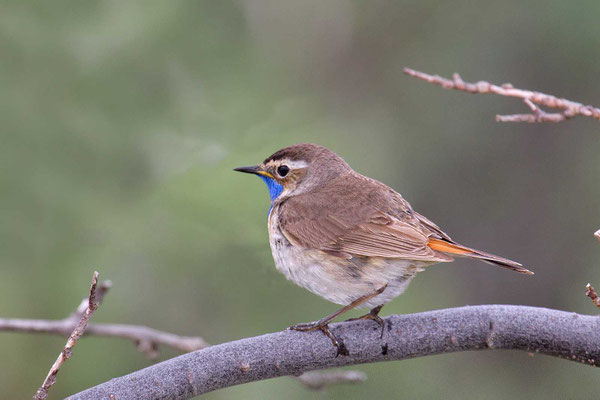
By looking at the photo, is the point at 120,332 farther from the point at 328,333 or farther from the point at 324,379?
the point at 328,333

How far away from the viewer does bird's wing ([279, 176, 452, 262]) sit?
3.48 meters

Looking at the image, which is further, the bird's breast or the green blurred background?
the green blurred background

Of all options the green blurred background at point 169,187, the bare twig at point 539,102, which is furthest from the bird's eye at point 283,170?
the bare twig at point 539,102

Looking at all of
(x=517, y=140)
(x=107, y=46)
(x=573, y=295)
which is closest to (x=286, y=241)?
(x=107, y=46)

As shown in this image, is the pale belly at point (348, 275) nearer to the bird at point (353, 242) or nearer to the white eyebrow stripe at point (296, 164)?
the bird at point (353, 242)

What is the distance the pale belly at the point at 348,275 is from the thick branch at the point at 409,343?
48 cm

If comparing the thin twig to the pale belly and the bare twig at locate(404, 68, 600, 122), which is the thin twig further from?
the bare twig at locate(404, 68, 600, 122)

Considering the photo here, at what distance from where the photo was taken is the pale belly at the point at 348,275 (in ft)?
11.2

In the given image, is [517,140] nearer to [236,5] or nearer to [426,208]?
[426,208]

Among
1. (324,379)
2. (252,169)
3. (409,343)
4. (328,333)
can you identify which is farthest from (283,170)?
(409,343)

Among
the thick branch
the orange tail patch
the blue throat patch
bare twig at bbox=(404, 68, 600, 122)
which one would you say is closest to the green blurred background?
the blue throat patch

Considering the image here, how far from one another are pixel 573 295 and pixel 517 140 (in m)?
1.95

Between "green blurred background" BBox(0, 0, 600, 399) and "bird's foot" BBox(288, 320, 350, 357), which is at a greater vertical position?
"green blurred background" BBox(0, 0, 600, 399)

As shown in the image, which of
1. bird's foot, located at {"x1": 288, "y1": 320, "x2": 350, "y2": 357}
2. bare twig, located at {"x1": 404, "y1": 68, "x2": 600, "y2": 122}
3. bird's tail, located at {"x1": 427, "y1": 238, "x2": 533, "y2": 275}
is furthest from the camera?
bird's tail, located at {"x1": 427, "y1": 238, "x2": 533, "y2": 275}
